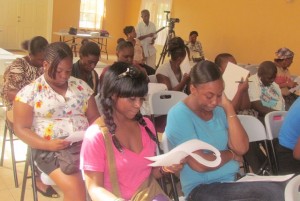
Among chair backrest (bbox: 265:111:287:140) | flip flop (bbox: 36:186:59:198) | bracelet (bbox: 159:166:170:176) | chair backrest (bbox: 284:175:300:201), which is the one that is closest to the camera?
chair backrest (bbox: 284:175:300:201)

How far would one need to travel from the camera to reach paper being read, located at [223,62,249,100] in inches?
117

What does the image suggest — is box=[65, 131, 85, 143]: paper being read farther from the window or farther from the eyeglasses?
the window

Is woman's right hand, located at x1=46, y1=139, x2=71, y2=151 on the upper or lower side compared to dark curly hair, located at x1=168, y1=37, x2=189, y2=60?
lower

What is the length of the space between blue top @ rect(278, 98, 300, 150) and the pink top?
1103 millimetres

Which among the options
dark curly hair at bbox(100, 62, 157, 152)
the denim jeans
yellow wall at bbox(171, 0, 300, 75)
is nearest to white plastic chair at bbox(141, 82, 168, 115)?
the denim jeans

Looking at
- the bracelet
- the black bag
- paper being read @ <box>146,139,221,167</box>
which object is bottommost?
the black bag

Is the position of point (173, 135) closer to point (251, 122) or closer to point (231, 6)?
point (251, 122)

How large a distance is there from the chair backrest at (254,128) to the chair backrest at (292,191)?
1.03 metres

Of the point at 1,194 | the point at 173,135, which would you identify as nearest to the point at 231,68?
the point at 173,135

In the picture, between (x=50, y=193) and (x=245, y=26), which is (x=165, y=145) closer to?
(x=50, y=193)

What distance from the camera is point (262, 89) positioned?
12.0 feet

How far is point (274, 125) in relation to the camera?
2557mm

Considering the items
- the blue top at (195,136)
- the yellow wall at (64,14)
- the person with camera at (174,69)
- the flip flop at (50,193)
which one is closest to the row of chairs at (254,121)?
the blue top at (195,136)

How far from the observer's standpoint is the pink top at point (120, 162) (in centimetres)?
148
